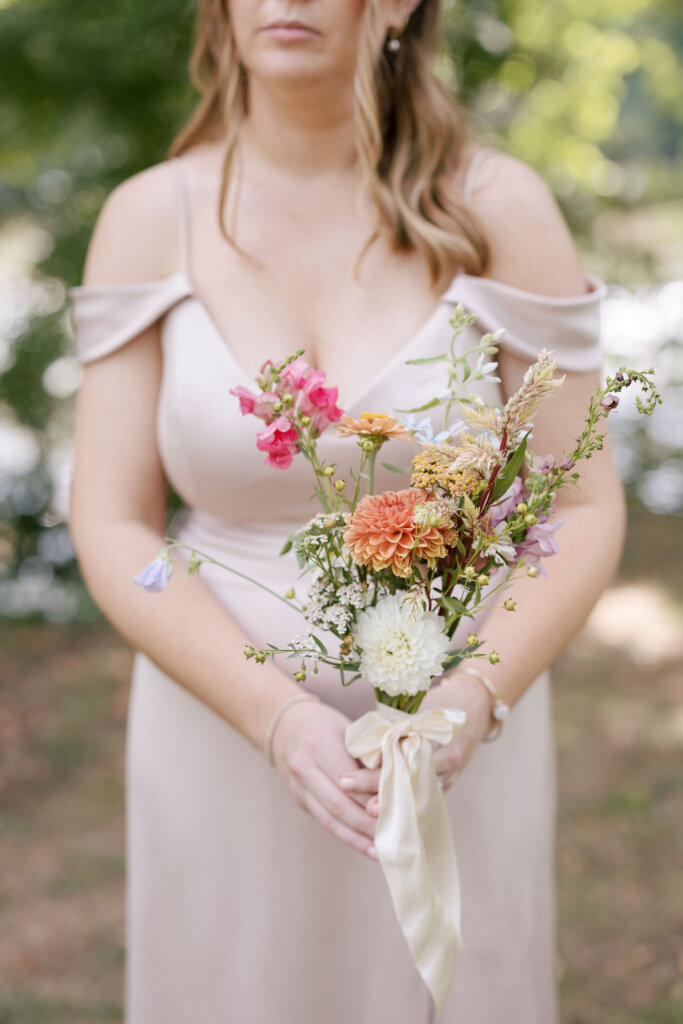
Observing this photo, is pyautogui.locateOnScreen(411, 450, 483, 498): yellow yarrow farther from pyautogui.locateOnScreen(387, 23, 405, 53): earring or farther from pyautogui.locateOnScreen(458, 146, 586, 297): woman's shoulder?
pyautogui.locateOnScreen(387, 23, 405, 53): earring

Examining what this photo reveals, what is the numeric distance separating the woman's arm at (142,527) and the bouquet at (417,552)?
0.25 metres

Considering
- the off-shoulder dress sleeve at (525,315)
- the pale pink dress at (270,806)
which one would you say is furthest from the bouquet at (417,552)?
the off-shoulder dress sleeve at (525,315)

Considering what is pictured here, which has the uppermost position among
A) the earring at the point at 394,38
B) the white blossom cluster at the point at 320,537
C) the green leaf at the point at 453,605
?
the earring at the point at 394,38

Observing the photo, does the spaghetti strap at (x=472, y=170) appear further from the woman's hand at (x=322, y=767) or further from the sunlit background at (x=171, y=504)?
the sunlit background at (x=171, y=504)

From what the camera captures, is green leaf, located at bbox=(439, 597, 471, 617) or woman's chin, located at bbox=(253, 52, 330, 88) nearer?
green leaf, located at bbox=(439, 597, 471, 617)

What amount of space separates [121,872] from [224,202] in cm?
305

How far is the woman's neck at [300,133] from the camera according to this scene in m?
1.96

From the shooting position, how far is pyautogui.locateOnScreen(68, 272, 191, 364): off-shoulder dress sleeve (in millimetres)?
1957

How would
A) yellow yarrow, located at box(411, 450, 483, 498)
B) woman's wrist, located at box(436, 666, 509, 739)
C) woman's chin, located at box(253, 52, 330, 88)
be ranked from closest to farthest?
yellow yarrow, located at box(411, 450, 483, 498) → woman's wrist, located at box(436, 666, 509, 739) → woman's chin, located at box(253, 52, 330, 88)

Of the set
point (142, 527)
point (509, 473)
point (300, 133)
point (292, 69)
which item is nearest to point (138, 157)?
point (300, 133)

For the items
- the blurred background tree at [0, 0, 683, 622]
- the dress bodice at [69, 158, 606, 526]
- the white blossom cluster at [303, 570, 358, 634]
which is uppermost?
the white blossom cluster at [303, 570, 358, 634]

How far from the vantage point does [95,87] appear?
5070 millimetres

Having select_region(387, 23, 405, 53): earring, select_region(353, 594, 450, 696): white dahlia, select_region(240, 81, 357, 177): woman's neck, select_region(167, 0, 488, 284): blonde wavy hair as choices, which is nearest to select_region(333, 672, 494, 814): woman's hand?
select_region(353, 594, 450, 696): white dahlia

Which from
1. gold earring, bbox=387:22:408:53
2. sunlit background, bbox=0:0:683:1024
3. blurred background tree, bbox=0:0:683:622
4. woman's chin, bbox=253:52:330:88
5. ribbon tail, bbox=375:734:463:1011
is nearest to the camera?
ribbon tail, bbox=375:734:463:1011
